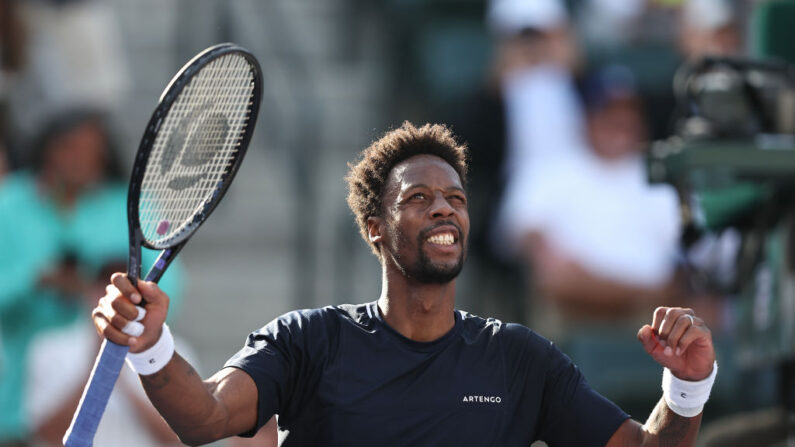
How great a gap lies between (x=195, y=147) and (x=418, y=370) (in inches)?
33.4

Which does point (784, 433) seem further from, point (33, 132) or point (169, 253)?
point (33, 132)

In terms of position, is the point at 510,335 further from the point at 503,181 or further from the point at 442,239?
the point at 503,181

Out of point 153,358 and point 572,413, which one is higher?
point 153,358

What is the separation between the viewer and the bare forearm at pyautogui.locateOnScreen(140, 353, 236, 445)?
3174mm

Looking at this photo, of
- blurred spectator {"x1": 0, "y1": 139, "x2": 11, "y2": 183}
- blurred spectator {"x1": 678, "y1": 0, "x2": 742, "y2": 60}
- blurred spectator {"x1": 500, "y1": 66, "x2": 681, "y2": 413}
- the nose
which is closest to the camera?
the nose

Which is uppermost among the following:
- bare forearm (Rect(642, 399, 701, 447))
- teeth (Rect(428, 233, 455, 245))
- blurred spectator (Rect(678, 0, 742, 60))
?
blurred spectator (Rect(678, 0, 742, 60))

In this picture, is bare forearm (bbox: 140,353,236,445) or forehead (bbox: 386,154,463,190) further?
forehead (bbox: 386,154,463,190)

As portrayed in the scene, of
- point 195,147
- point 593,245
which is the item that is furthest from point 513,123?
point 195,147

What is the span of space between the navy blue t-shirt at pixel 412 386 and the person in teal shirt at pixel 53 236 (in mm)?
3055

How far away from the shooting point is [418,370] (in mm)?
3539

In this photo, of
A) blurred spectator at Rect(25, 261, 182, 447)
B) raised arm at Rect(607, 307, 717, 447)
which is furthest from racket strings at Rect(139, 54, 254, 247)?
blurred spectator at Rect(25, 261, 182, 447)

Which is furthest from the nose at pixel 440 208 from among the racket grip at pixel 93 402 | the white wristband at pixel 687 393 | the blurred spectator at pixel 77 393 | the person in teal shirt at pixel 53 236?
the person in teal shirt at pixel 53 236

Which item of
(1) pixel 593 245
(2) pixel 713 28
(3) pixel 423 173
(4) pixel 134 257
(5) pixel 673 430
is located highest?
(2) pixel 713 28

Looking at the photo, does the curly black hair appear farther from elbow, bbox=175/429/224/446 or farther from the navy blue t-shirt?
elbow, bbox=175/429/224/446
